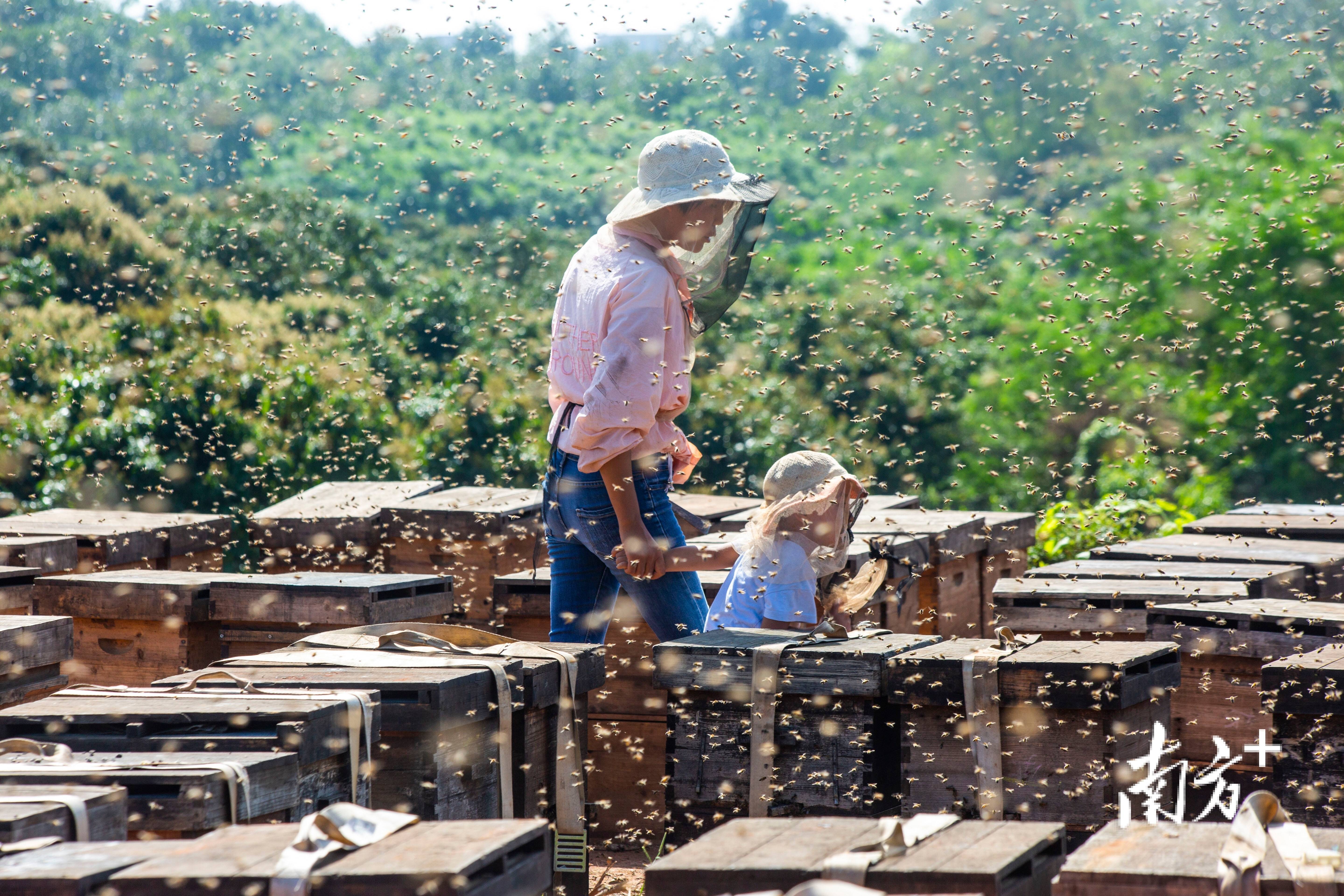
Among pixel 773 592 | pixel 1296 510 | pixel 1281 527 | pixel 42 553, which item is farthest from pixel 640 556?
pixel 1296 510

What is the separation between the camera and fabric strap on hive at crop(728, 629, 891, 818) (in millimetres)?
2859

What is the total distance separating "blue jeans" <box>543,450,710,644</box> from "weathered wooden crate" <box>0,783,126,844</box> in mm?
1573

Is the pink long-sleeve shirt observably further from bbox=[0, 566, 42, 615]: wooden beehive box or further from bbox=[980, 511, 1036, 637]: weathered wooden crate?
bbox=[980, 511, 1036, 637]: weathered wooden crate

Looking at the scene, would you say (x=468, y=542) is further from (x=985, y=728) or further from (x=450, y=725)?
(x=985, y=728)

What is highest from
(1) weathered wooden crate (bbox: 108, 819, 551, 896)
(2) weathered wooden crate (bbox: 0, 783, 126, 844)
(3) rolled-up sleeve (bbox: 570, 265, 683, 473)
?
(3) rolled-up sleeve (bbox: 570, 265, 683, 473)

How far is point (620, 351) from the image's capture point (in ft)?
10.9

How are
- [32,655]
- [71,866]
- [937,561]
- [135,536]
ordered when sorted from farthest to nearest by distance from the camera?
[937,561]
[135,536]
[32,655]
[71,866]

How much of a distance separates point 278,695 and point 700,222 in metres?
1.58

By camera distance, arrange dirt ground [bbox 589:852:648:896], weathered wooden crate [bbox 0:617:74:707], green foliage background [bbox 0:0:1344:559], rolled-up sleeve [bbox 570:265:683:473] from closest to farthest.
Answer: weathered wooden crate [bbox 0:617:74:707] → rolled-up sleeve [bbox 570:265:683:473] → dirt ground [bbox 589:852:648:896] → green foliage background [bbox 0:0:1344:559]

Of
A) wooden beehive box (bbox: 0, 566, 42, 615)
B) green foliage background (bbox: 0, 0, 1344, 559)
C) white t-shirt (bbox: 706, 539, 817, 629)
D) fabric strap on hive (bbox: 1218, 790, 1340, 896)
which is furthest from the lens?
green foliage background (bbox: 0, 0, 1344, 559)

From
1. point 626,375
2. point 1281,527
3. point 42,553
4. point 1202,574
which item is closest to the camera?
point 626,375

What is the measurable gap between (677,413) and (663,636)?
0.58m

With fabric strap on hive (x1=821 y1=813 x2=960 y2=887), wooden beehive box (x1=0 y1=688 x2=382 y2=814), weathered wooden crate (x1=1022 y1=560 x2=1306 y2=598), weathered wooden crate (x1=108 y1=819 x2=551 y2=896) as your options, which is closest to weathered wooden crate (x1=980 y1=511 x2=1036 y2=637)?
weathered wooden crate (x1=1022 y1=560 x2=1306 y2=598)

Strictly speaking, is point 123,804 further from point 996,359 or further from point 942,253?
point 942,253
